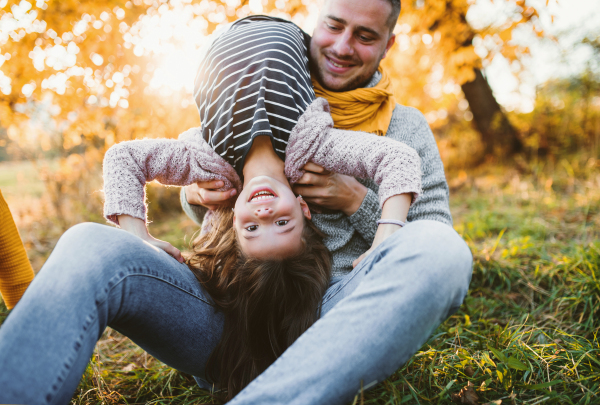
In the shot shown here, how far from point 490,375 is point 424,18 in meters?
3.25

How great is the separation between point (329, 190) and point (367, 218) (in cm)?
26

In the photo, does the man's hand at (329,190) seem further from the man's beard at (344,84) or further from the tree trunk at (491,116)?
the tree trunk at (491,116)

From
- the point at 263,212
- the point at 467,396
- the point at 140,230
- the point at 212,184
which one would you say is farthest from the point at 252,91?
the point at 467,396

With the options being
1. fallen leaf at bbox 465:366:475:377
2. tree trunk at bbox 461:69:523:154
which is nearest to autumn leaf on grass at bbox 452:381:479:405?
fallen leaf at bbox 465:366:475:377

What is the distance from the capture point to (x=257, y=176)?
5.66 ft

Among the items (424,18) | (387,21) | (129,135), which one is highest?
(424,18)

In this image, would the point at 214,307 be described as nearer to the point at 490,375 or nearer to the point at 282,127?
the point at 282,127

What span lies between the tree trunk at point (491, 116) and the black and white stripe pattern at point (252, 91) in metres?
5.12

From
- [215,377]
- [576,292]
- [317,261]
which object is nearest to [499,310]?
[576,292]

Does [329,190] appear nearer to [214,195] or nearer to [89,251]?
[214,195]

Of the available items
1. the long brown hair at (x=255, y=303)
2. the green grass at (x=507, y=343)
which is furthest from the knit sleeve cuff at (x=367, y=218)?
the green grass at (x=507, y=343)

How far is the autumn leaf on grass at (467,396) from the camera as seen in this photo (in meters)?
1.34

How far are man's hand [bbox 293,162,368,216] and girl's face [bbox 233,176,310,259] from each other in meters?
0.19

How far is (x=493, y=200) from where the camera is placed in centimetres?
432
